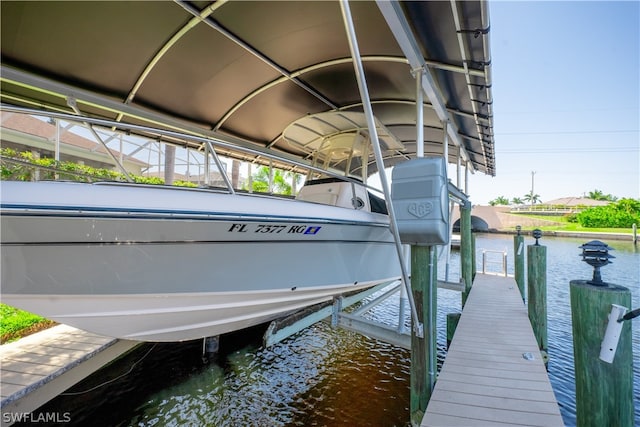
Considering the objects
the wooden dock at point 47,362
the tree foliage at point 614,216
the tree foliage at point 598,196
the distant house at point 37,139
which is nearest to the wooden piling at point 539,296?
the wooden dock at point 47,362

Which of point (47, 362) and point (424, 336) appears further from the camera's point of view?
point (47, 362)

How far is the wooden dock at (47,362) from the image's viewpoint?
3197mm

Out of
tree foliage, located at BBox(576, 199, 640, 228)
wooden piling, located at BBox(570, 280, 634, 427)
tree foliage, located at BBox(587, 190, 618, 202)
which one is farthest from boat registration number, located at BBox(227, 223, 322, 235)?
tree foliage, located at BBox(587, 190, 618, 202)

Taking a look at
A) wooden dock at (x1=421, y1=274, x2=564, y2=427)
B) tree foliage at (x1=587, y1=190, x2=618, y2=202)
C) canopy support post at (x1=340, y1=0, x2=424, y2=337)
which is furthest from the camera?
tree foliage at (x1=587, y1=190, x2=618, y2=202)

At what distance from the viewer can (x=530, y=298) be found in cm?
481

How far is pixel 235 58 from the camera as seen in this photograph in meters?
3.28

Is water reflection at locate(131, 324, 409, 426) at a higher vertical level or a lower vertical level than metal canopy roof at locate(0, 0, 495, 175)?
lower

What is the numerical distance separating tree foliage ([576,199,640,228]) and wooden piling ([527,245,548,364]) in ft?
111

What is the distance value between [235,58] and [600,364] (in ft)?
13.0

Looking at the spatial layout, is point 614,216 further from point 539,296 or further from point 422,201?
point 422,201

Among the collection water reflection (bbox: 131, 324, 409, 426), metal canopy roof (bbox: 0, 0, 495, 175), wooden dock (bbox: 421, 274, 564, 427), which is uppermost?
metal canopy roof (bbox: 0, 0, 495, 175)

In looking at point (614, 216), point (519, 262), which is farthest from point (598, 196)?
point (519, 262)

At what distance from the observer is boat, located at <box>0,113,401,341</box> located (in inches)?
66.1

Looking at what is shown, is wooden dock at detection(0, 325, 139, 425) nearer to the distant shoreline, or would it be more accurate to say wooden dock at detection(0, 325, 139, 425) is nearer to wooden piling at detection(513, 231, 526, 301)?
wooden piling at detection(513, 231, 526, 301)
